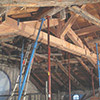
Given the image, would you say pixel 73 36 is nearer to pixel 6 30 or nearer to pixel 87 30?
pixel 87 30

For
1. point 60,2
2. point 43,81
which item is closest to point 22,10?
point 60,2

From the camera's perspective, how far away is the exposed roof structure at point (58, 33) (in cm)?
383

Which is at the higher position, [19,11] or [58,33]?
[19,11]

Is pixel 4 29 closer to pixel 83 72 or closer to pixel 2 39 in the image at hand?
pixel 2 39

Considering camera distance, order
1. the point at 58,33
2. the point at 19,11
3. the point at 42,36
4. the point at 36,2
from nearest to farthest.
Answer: the point at 36,2, the point at 19,11, the point at 42,36, the point at 58,33

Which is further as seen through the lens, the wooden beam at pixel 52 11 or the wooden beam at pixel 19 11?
the wooden beam at pixel 19 11

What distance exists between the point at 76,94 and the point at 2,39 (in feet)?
21.6

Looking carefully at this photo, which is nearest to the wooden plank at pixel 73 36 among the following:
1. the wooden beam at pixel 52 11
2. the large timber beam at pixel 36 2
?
the wooden beam at pixel 52 11

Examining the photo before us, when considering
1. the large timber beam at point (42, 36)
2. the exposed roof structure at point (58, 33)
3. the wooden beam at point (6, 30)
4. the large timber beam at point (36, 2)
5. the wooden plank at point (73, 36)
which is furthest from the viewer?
the wooden plank at point (73, 36)

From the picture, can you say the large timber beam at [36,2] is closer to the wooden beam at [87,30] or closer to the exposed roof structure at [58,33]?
the exposed roof structure at [58,33]

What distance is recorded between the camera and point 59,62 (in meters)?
8.33

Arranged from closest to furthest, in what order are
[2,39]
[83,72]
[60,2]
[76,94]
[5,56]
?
[60,2], [2,39], [5,56], [83,72], [76,94]

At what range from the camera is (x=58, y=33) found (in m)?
5.28

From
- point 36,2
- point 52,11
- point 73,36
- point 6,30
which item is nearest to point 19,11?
point 6,30
